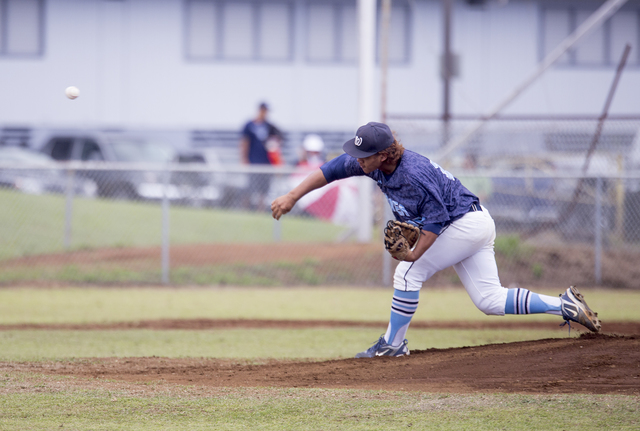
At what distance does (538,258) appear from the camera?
1106 centimetres

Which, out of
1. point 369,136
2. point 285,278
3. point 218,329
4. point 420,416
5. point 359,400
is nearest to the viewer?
point 420,416

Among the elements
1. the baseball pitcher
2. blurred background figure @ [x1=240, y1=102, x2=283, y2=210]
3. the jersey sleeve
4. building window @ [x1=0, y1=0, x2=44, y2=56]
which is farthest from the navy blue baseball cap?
building window @ [x1=0, y1=0, x2=44, y2=56]

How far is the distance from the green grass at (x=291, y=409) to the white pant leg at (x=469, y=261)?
1132mm

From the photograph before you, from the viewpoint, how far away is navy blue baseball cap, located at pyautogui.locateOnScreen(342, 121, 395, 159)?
4.61m

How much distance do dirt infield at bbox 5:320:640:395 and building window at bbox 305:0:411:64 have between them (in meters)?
21.8

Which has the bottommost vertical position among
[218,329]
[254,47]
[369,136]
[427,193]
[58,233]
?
[218,329]

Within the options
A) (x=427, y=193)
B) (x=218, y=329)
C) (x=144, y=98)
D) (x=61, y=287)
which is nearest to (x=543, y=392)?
(x=427, y=193)

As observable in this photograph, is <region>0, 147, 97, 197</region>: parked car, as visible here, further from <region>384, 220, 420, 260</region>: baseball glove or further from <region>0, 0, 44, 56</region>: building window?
<region>0, 0, 44, 56</region>: building window

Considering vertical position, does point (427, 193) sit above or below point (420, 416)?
above

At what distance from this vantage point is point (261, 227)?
462 inches

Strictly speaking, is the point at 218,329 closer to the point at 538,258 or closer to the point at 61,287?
the point at 61,287

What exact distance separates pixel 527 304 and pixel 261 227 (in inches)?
280

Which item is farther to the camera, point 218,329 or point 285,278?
point 285,278

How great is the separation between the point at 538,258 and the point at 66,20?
19764mm
